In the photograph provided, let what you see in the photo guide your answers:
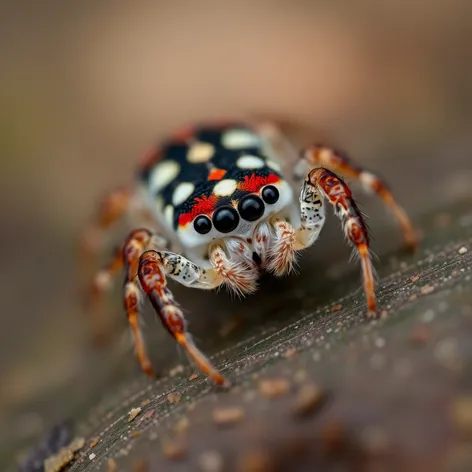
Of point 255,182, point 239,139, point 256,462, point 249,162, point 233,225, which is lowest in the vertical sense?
point 256,462

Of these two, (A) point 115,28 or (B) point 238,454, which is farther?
(A) point 115,28

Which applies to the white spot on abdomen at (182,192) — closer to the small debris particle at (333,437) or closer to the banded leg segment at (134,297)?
the banded leg segment at (134,297)

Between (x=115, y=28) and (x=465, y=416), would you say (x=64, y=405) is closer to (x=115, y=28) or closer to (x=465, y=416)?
(x=465, y=416)

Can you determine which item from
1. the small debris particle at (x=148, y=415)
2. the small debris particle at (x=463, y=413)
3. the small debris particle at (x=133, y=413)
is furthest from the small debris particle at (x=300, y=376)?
the small debris particle at (x=133, y=413)

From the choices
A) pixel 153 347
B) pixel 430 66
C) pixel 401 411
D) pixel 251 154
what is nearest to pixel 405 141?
pixel 430 66

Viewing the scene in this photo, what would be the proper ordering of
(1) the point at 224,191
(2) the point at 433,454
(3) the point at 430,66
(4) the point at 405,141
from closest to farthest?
(2) the point at 433,454, (1) the point at 224,191, (4) the point at 405,141, (3) the point at 430,66

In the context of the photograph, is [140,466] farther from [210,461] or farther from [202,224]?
[202,224]

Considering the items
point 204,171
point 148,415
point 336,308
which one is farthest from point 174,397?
point 204,171

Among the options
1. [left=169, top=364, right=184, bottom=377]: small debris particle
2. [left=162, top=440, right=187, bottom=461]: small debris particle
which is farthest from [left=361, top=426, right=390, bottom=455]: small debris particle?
[left=169, top=364, right=184, bottom=377]: small debris particle
